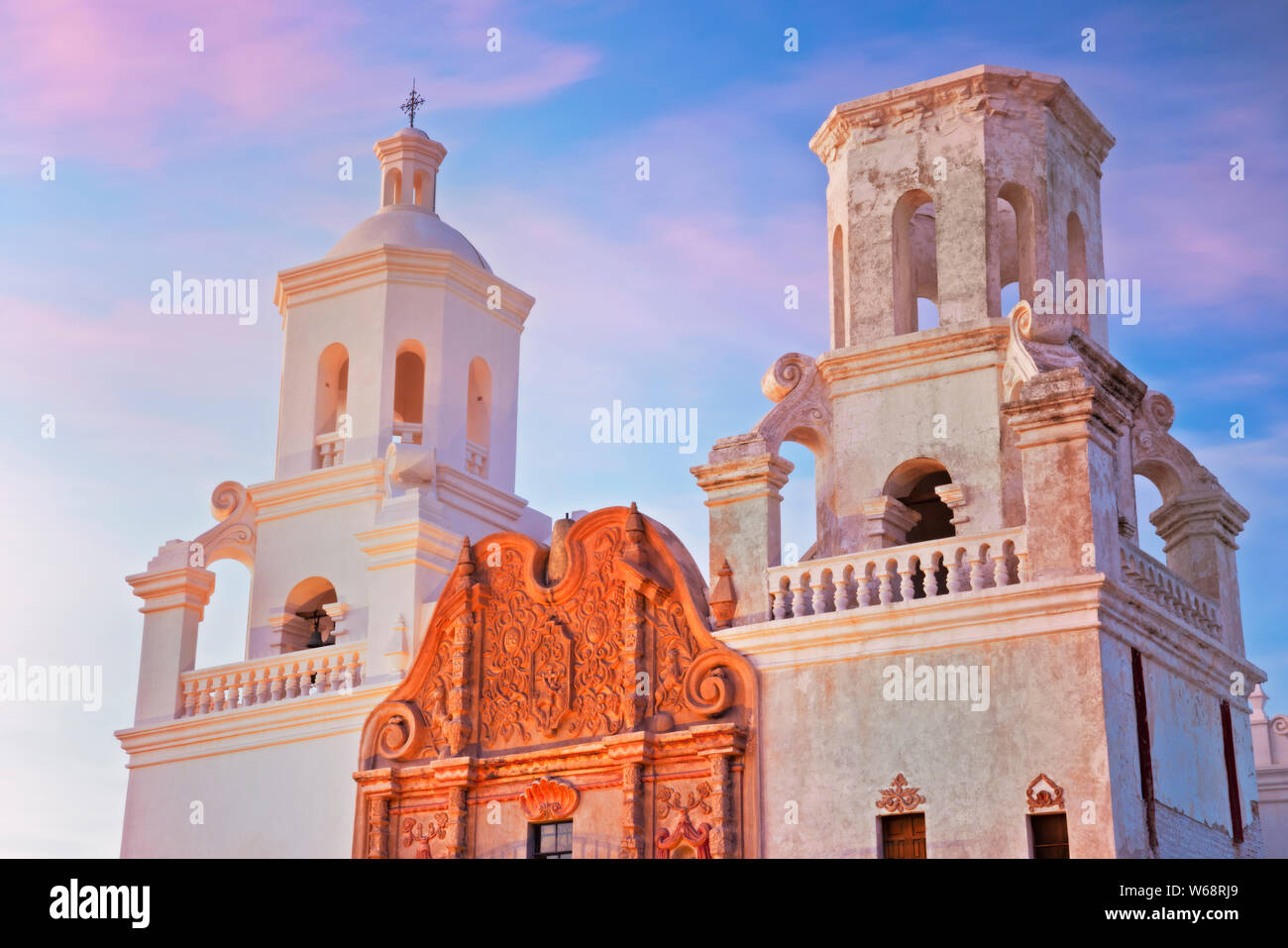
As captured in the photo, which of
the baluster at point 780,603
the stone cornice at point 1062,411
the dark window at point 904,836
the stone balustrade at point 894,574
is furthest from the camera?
the baluster at point 780,603

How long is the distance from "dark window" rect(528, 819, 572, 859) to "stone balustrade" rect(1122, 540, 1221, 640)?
5.87m

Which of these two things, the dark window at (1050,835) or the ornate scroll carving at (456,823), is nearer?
the dark window at (1050,835)

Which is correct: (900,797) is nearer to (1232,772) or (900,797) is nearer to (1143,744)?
(1143,744)

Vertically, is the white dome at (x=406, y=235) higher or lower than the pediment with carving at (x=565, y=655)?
higher

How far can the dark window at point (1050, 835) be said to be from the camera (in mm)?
14828

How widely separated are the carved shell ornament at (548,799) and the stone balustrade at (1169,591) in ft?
18.7

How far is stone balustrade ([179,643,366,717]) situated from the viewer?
1995 cm

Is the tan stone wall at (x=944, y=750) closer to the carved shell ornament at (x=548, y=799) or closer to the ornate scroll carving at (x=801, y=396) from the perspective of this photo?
the carved shell ornament at (x=548, y=799)

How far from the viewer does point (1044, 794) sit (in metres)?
14.9

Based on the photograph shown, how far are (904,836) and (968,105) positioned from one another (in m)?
7.93

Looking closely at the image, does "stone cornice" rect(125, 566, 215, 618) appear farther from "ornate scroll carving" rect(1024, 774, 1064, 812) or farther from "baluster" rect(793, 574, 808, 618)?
"ornate scroll carving" rect(1024, 774, 1064, 812)

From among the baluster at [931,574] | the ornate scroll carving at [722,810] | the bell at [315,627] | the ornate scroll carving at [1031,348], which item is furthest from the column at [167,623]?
the ornate scroll carving at [1031,348]
